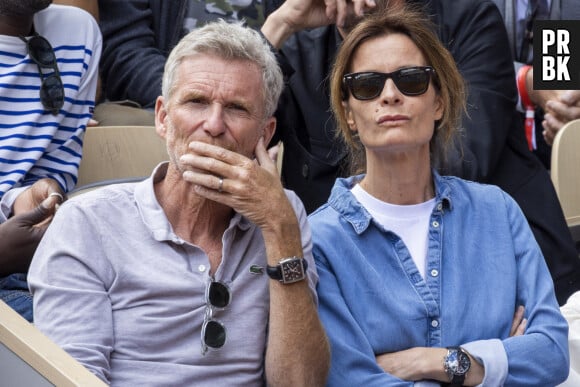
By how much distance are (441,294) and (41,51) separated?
4.74 feet

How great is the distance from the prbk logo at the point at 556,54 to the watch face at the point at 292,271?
7.63 ft

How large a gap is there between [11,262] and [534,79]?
7.95 feet

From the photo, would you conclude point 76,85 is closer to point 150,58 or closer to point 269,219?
point 150,58

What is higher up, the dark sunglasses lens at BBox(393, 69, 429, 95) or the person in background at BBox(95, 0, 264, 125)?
the dark sunglasses lens at BBox(393, 69, 429, 95)

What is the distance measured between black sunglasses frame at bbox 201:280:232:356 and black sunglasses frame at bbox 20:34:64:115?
1.19 metres

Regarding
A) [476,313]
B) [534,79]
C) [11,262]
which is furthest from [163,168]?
[534,79]

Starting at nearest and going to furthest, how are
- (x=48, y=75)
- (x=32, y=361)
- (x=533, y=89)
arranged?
(x=32, y=361)
(x=48, y=75)
(x=533, y=89)

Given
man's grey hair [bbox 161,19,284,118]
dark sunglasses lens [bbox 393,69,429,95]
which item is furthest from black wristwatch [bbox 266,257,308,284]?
dark sunglasses lens [bbox 393,69,429,95]

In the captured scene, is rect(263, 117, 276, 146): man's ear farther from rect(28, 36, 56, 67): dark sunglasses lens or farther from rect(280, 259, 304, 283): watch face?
rect(28, 36, 56, 67): dark sunglasses lens

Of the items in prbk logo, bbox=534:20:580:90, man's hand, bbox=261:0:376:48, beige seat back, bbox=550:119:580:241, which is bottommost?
beige seat back, bbox=550:119:580:241

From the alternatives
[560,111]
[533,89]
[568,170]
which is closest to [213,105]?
[568,170]

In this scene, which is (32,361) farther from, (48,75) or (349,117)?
(48,75)

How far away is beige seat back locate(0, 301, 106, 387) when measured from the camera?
6.07 ft

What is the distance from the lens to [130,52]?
12.5 ft
